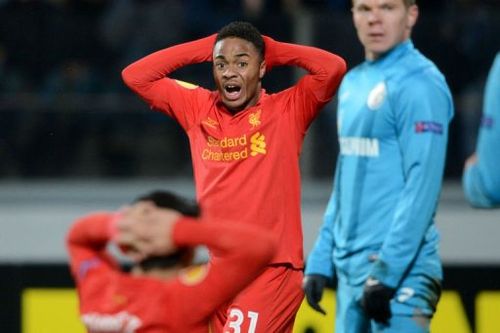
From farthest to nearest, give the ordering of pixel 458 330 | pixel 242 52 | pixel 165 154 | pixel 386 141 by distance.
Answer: pixel 165 154, pixel 458 330, pixel 242 52, pixel 386 141

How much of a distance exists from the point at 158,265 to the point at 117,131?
14.8ft

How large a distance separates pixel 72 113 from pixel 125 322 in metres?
4.59

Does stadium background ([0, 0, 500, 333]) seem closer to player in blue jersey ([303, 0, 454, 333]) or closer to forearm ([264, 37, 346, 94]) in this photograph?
forearm ([264, 37, 346, 94])

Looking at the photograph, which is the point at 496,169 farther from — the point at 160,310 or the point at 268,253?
the point at 160,310

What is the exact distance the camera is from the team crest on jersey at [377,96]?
4.79 m

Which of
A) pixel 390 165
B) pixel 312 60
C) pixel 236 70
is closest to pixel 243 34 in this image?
pixel 236 70

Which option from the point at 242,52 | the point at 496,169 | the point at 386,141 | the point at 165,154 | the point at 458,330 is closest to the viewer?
the point at 496,169

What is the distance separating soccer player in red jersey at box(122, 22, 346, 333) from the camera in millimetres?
A: 5047

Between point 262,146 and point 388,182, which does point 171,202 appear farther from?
point 262,146

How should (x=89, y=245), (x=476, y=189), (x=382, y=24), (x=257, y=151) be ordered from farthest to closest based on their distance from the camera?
(x=257, y=151), (x=382, y=24), (x=476, y=189), (x=89, y=245)

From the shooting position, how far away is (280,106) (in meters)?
5.21

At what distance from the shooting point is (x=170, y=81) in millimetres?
5477

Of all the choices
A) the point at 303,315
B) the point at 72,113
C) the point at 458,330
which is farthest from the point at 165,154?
the point at 458,330

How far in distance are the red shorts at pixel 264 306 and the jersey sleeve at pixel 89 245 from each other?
1508 mm
